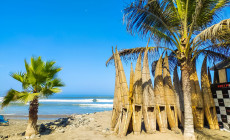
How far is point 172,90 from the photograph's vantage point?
735 cm

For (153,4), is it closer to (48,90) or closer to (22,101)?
(48,90)

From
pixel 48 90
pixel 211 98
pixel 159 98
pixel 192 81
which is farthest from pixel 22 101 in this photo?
pixel 211 98

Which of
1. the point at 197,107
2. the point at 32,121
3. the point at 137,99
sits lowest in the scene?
the point at 32,121

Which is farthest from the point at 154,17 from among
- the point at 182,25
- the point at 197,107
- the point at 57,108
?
the point at 57,108

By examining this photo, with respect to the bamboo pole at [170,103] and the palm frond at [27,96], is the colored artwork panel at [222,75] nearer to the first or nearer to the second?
the bamboo pole at [170,103]

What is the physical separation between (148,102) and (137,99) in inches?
18.6

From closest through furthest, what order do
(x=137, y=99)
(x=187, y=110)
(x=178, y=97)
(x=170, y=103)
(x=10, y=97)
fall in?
(x=187, y=110), (x=137, y=99), (x=170, y=103), (x=10, y=97), (x=178, y=97)

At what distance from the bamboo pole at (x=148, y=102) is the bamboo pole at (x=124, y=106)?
2.23 ft

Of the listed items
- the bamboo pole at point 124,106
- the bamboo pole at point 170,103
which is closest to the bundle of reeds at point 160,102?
the bamboo pole at point 170,103

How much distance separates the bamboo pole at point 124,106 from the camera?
257 inches

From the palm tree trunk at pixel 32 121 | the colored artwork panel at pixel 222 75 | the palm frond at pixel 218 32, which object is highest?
the palm frond at pixel 218 32

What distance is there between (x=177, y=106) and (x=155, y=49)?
3065mm

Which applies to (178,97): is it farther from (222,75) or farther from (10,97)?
(10,97)

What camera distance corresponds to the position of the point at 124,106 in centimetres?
682
